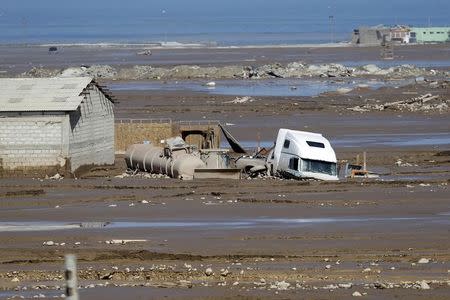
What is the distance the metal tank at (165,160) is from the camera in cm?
3369

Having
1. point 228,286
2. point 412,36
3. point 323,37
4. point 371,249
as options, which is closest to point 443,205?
point 371,249

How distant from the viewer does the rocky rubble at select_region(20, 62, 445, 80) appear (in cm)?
8512

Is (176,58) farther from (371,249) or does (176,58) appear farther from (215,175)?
(371,249)

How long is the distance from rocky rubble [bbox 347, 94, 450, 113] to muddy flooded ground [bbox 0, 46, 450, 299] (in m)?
9.62

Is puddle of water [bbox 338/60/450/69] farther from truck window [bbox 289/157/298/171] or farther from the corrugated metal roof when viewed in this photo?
truck window [bbox 289/157/298/171]

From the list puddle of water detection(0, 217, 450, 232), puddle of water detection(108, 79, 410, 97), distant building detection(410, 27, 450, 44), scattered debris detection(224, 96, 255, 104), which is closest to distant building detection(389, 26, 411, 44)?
distant building detection(410, 27, 450, 44)

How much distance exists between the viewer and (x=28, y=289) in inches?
715

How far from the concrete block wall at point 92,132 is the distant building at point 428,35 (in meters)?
112

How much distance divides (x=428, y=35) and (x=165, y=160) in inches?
4559

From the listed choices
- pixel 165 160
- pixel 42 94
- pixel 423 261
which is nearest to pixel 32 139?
pixel 42 94

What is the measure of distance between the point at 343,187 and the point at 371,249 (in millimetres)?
9511

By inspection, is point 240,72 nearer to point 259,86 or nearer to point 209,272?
point 259,86

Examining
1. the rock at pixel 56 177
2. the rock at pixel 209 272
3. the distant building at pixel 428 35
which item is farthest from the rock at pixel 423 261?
the distant building at pixel 428 35

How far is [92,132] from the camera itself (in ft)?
117
